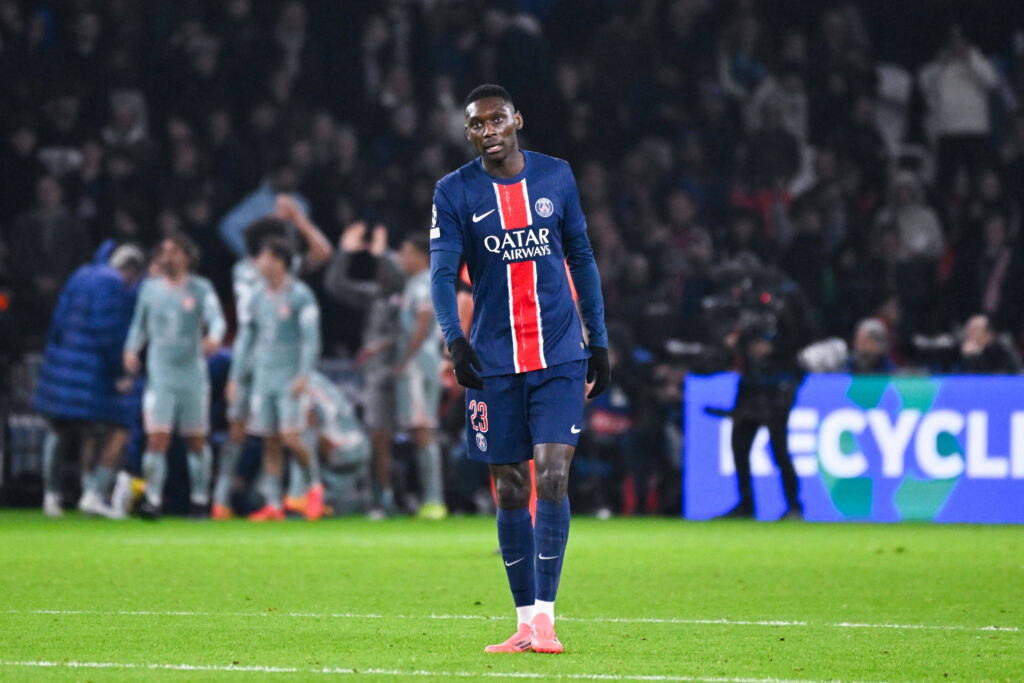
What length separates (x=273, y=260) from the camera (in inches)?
614

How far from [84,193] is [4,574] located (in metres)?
9.44

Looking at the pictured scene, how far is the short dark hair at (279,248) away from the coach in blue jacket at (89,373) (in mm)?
1445

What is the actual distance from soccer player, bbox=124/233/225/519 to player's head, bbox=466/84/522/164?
9074 millimetres

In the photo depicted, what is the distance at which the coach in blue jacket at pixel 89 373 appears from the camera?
1553 cm

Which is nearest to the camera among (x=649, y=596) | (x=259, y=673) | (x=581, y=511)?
(x=259, y=673)

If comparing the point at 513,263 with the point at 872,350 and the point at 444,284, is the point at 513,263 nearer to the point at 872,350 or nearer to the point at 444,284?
the point at 444,284

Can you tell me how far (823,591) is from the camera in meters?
9.06

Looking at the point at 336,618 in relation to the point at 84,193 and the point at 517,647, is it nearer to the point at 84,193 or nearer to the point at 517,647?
the point at 517,647

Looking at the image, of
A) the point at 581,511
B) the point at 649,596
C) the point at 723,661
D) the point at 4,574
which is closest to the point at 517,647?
the point at 723,661

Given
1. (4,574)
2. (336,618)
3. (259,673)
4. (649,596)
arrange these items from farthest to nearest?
(4,574) < (649,596) < (336,618) < (259,673)

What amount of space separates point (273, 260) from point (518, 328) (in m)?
9.30

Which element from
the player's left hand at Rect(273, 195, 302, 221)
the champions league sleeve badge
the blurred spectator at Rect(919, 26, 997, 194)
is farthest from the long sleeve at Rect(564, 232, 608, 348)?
the blurred spectator at Rect(919, 26, 997, 194)

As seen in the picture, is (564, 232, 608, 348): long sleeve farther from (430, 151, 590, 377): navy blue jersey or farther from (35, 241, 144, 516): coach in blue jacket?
(35, 241, 144, 516): coach in blue jacket

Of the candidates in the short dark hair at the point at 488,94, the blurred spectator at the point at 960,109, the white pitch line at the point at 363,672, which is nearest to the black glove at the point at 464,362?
the short dark hair at the point at 488,94
